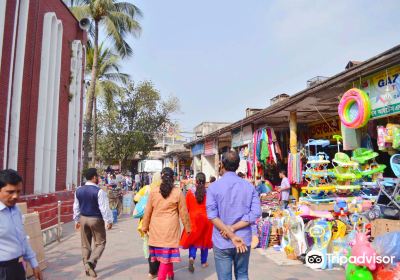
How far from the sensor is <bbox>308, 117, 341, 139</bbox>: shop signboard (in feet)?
36.7

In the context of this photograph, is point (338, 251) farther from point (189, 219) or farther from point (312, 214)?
point (189, 219)

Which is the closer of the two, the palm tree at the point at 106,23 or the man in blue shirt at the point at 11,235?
the man in blue shirt at the point at 11,235

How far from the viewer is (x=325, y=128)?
11.7 meters

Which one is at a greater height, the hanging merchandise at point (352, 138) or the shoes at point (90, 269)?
the hanging merchandise at point (352, 138)

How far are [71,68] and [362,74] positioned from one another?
11.5m

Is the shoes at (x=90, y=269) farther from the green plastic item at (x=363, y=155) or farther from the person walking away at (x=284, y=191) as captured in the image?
the person walking away at (x=284, y=191)

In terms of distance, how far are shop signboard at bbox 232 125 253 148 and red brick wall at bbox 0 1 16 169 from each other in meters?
7.69

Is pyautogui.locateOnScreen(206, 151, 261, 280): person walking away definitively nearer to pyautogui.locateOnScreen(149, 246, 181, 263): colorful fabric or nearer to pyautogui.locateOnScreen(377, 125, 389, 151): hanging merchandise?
pyautogui.locateOnScreen(149, 246, 181, 263): colorful fabric

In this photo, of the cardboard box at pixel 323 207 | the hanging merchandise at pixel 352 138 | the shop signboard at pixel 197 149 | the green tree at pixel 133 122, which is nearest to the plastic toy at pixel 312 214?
the cardboard box at pixel 323 207

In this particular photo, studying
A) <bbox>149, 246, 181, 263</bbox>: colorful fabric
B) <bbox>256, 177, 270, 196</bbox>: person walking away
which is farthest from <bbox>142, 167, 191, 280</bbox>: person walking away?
<bbox>256, 177, 270, 196</bbox>: person walking away

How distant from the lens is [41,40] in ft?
37.2

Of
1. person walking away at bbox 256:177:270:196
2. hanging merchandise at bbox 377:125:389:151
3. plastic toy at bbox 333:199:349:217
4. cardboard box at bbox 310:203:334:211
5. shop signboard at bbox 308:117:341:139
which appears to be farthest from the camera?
person walking away at bbox 256:177:270:196

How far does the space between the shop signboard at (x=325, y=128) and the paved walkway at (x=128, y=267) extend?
5790mm

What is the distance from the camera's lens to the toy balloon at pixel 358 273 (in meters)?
4.34
